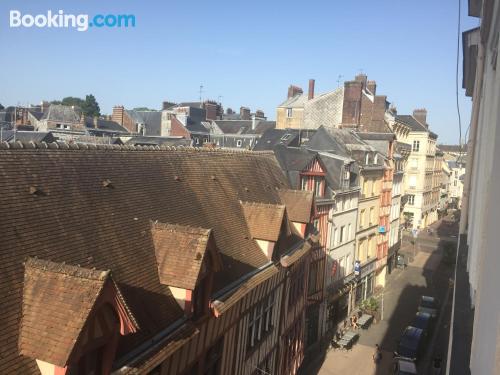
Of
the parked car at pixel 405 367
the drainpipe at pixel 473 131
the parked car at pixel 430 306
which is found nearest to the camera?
the drainpipe at pixel 473 131

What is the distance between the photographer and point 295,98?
156 ft

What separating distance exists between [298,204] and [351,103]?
22.0 metres

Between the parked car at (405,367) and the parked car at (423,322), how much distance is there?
13.6 ft

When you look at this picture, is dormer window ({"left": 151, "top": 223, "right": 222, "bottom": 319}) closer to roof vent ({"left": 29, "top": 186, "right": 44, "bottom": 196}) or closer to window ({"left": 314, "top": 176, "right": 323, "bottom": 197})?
roof vent ({"left": 29, "top": 186, "right": 44, "bottom": 196})

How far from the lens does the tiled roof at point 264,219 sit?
13422 millimetres

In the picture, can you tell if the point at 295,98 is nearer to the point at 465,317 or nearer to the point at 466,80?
the point at 466,80

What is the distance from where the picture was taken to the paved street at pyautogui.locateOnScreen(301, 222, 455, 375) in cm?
2172

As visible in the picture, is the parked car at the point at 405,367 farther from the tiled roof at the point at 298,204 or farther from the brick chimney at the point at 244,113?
the brick chimney at the point at 244,113

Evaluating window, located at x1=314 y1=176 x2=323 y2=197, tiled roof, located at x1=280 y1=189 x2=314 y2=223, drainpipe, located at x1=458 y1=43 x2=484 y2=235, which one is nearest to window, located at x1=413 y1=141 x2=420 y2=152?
window, located at x1=314 y1=176 x2=323 y2=197

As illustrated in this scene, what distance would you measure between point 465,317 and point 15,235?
6386mm

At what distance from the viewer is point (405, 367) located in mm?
19922

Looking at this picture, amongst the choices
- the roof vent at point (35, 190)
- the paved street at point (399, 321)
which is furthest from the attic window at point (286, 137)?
the roof vent at point (35, 190)

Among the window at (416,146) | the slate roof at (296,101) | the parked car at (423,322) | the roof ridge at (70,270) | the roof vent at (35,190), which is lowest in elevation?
the parked car at (423,322)

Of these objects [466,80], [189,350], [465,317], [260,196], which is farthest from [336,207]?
[465,317]
